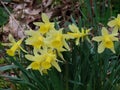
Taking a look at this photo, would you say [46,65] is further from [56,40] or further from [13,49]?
[13,49]

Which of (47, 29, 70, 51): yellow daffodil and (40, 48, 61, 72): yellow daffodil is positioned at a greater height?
(47, 29, 70, 51): yellow daffodil

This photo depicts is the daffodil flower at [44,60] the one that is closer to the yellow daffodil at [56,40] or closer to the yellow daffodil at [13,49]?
the yellow daffodil at [56,40]

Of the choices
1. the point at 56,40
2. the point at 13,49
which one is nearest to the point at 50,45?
the point at 56,40

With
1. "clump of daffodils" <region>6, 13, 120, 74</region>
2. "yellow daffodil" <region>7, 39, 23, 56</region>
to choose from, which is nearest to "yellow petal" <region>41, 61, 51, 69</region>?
"clump of daffodils" <region>6, 13, 120, 74</region>

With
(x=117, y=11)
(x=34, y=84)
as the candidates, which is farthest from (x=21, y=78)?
(x=117, y=11)

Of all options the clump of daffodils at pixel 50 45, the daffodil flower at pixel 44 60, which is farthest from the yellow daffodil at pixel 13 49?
the daffodil flower at pixel 44 60

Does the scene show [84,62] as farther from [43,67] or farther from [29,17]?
[29,17]

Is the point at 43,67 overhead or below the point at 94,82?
overhead

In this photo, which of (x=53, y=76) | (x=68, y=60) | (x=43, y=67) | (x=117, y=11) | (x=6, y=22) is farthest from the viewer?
(x=6, y=22)

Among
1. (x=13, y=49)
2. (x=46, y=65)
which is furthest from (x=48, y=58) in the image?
(x=13, y=49)

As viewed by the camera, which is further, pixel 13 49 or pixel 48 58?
pixel 13 49

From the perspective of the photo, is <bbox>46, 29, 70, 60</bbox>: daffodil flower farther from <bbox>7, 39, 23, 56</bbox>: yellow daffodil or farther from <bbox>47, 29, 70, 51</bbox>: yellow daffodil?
<bbox>7, 39, 23, 56</bbox>: yellow daffodil
